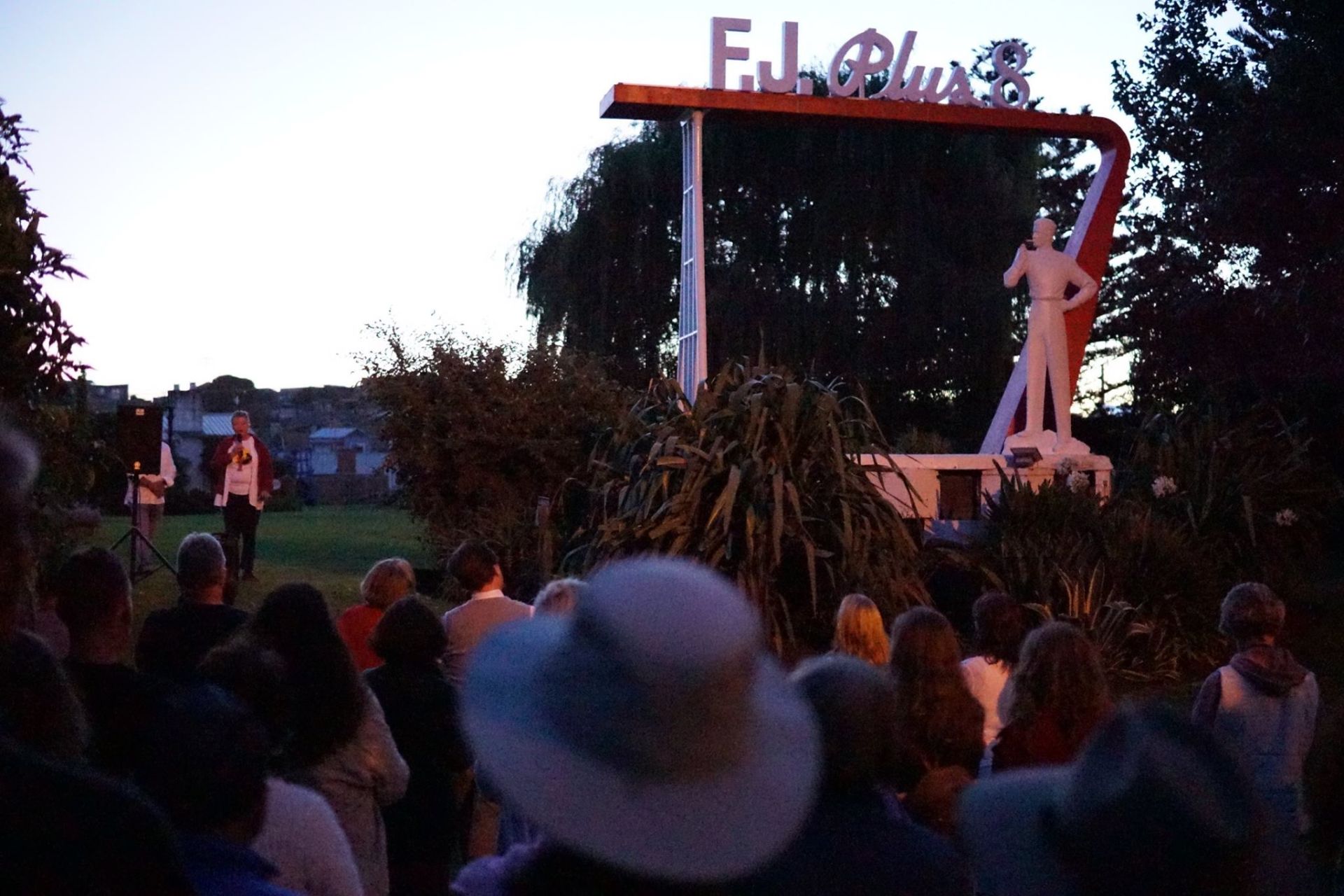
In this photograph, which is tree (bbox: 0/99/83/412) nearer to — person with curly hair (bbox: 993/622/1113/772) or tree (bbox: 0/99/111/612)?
tree (bbox: 0/99/111/612)

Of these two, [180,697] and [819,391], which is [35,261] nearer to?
[819,391]

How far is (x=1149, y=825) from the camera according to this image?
169 centimetres

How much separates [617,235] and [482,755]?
24.6 metres

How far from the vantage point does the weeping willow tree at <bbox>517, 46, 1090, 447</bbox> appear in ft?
84.5

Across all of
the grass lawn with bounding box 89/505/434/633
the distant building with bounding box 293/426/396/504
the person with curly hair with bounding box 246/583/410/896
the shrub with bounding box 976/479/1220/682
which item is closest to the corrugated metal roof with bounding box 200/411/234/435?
the distant building with bounding box 293/426/396/504

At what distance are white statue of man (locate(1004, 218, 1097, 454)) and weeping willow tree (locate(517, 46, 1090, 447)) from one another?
1116cm

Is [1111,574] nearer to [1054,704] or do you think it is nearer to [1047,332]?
[1047,332]

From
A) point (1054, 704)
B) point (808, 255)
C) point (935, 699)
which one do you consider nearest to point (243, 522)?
point (935, 699)

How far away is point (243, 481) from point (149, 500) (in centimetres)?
98

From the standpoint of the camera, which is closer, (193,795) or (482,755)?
(482,755)

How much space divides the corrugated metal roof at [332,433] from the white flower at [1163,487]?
213 feet

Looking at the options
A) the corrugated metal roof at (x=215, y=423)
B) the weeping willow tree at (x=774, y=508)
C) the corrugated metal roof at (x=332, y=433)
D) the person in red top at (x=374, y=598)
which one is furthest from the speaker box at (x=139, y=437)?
the corrugated metal roof at (x=332, y=433)

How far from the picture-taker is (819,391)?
1024cm

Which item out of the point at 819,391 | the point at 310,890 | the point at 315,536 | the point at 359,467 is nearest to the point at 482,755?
the point at 310,890
